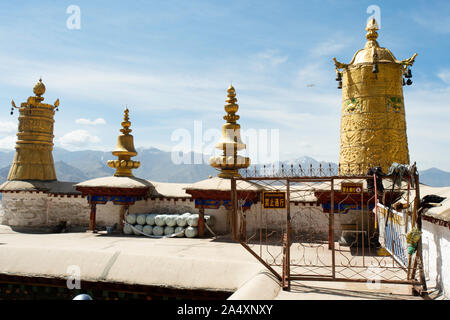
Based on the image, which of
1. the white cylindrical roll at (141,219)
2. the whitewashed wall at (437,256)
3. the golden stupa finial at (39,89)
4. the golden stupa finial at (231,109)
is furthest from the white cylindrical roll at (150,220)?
the whitewashed wall at (437,256)

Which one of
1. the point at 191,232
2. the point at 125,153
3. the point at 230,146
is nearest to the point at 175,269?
the point at 191,232

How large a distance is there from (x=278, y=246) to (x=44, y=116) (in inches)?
523

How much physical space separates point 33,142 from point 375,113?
52.1 feet

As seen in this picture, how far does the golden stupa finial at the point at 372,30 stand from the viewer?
16359mm

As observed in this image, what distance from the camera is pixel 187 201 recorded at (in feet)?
50.8

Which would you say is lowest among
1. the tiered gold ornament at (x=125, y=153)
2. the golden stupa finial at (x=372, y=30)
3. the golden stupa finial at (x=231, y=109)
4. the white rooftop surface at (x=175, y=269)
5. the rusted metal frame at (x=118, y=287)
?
the rusted metal frame at (x=118, y=287)

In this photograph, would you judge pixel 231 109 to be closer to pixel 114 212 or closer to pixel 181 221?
pixel 181 221

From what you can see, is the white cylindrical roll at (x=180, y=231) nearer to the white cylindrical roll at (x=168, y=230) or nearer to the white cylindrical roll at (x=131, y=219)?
the white cylindrical roll at (x=168, y=230)

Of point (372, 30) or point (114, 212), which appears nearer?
point (114, 212)

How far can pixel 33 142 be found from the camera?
17.8m

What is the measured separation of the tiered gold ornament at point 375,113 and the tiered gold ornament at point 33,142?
14331mm
